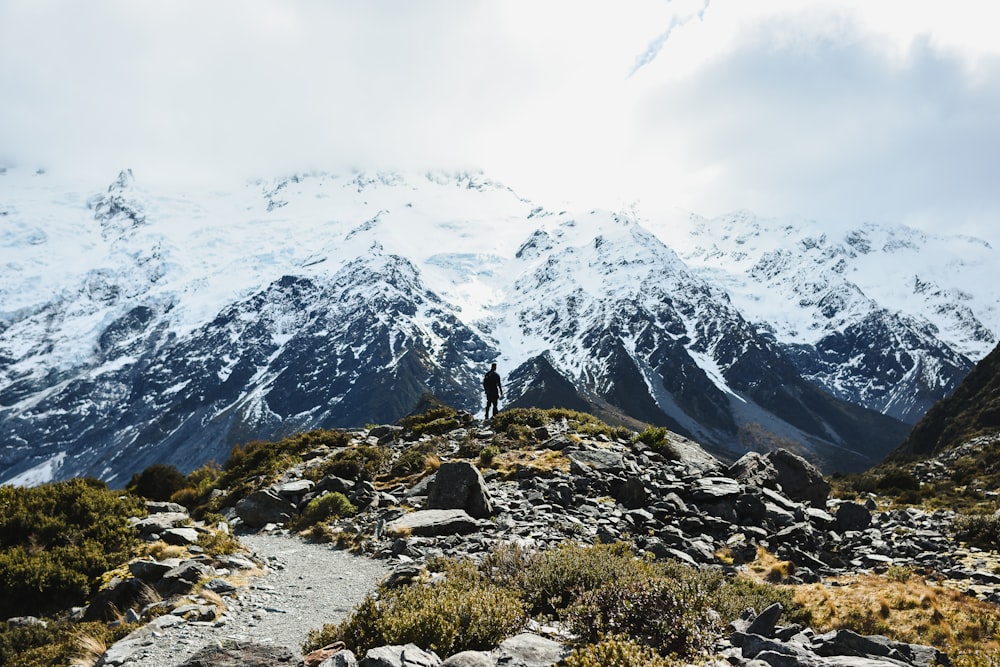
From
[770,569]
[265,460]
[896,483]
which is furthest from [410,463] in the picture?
[896,483]

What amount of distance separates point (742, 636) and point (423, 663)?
5.07 m

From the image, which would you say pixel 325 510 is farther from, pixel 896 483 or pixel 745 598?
pixel 896 483

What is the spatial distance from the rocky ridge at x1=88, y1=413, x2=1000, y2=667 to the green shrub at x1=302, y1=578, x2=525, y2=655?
2.74 ft

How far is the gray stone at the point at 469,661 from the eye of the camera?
7943mm

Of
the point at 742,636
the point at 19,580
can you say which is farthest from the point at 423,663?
the point at 19,580

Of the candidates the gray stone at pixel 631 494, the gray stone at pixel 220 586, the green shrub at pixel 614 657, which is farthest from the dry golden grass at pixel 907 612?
the gray stone at pixel 220 586

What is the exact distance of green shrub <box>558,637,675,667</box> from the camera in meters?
7.39

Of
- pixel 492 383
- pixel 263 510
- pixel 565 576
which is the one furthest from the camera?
pixel 492 383

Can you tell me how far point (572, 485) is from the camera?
22.9m

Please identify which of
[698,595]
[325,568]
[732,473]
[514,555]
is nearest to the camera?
[698,595]

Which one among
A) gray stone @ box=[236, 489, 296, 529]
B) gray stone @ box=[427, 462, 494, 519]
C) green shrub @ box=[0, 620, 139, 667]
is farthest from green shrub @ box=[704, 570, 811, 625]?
gray stone @ box=[236, 489, 296, 529]

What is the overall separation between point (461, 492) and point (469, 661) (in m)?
12.9

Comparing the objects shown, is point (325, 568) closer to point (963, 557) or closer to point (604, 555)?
point (604, 555)

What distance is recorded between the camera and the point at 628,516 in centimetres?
2072
